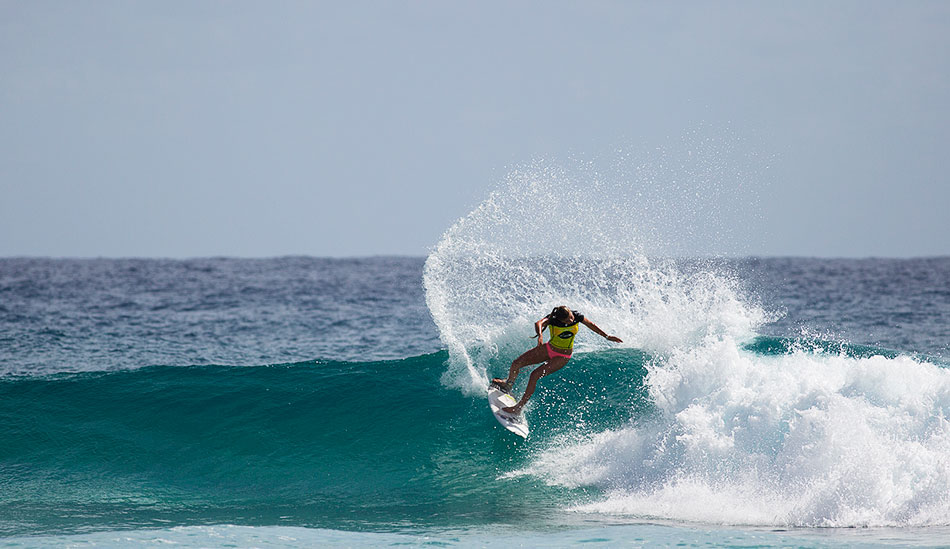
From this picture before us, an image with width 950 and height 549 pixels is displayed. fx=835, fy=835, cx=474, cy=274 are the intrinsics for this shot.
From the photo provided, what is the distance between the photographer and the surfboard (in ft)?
35.6

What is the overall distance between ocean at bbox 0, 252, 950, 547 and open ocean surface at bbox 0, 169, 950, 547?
0.03m

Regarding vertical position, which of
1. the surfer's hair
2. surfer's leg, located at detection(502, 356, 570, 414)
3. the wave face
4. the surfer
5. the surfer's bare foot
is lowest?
the wave face

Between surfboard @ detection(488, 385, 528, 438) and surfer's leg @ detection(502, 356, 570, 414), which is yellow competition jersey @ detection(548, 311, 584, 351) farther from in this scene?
surfboard @ detection(488, 385, 528, 438)

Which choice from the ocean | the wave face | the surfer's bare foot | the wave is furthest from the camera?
the surfer's bare foot

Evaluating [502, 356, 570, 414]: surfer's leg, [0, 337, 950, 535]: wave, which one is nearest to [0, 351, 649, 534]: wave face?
[0, 337, 950, 535]: wave

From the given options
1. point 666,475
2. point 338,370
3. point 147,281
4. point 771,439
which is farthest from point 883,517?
point 147,281

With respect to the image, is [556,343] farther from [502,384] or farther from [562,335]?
[502,384]

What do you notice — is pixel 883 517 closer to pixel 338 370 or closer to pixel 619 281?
pixel 619 281

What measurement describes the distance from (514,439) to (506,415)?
26.9 inches

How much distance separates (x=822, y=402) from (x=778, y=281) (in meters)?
35.0

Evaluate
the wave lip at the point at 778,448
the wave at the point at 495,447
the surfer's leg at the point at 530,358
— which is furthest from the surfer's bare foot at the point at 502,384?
the wave lip at the point at 778,448

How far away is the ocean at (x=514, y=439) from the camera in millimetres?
8781

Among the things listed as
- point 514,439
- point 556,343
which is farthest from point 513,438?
point 556,343

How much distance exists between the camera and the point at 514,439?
37.6 ft
